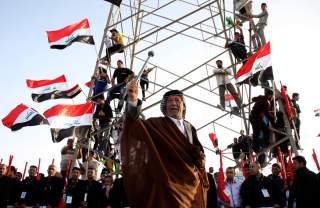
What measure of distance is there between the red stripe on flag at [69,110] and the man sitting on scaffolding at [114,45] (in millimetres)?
1498

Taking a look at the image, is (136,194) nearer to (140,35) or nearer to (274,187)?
(274,187)

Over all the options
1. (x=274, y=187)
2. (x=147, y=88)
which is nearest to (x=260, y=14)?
(x=147, y=88)

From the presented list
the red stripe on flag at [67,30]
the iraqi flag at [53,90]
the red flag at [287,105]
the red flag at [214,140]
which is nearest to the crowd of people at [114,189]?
the red flag at [287,105]

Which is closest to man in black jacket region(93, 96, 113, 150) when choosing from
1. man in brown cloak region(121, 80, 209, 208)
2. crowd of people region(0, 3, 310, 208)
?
crowd of people region(0, 3, 310, 208)

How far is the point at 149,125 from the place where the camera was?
133 inches

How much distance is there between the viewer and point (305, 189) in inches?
221

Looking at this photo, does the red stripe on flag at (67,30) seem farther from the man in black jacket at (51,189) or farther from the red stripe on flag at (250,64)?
the red stripe on flag at (250,64)

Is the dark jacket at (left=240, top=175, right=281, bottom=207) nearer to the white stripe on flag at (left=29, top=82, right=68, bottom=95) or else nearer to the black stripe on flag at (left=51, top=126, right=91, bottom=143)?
the black stripe on flag at (left=51, top=126, right=91, bottom=143)

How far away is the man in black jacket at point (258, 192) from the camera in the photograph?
625cm

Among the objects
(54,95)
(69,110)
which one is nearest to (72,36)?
(54,95)

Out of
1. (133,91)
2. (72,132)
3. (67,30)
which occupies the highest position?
(67,30)

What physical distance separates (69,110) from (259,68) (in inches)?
178

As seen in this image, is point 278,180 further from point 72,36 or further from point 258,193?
point 72,36

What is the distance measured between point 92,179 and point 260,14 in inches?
213
